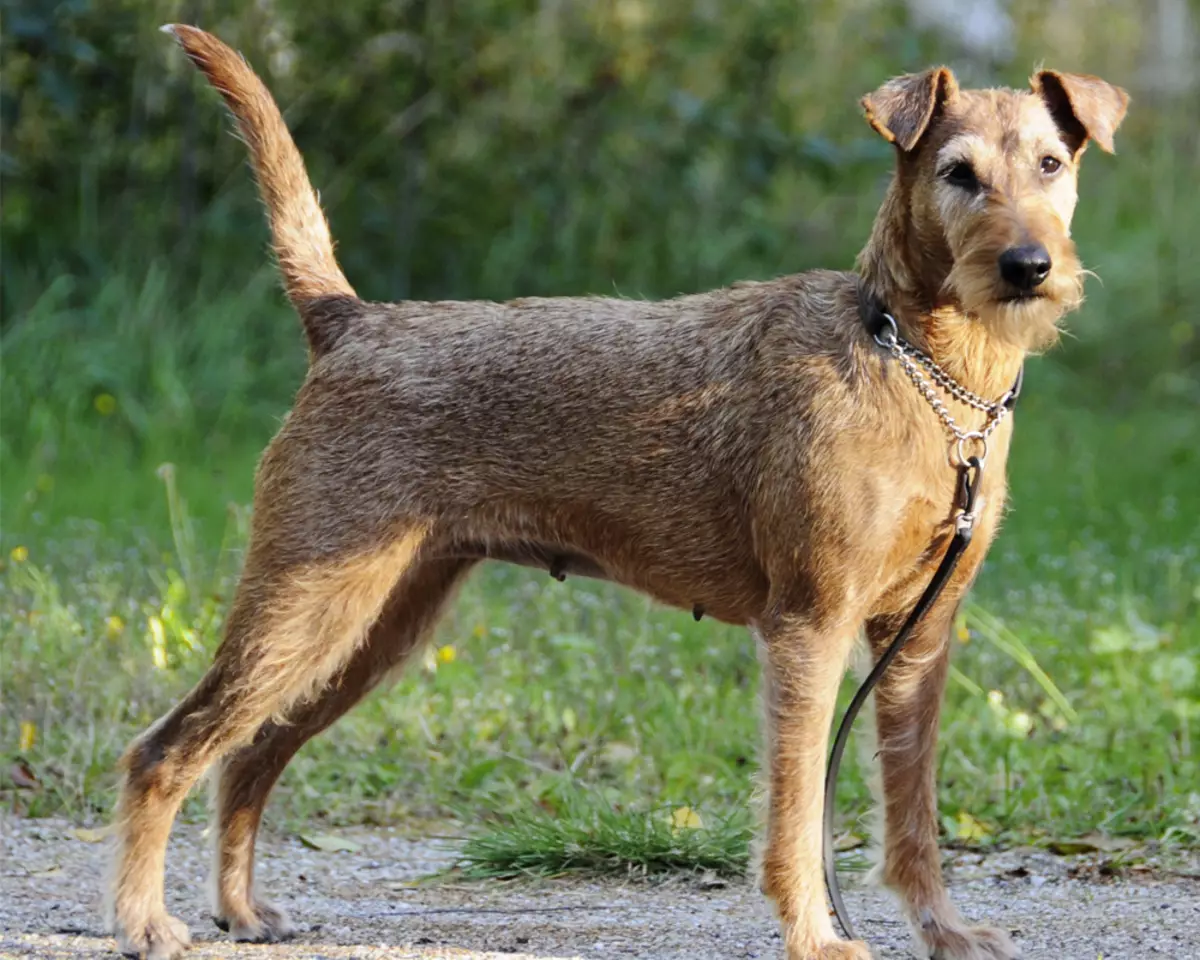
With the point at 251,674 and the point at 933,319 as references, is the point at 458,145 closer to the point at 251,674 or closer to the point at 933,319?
the point at 251,674

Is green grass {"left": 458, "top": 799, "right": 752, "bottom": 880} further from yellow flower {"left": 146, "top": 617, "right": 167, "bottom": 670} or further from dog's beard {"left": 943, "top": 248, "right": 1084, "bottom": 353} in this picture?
dog's beard {"left": 943, "top": 248, "right": 1084, "bottom": 353}

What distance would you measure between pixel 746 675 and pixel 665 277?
4.78m

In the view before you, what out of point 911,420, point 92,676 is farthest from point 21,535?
point 911,420

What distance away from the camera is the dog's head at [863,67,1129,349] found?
3.72 metres

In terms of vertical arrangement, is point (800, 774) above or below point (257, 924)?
above

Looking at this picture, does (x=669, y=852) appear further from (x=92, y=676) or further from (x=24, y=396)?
(x=24, y=396)

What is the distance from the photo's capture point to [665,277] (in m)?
10.8

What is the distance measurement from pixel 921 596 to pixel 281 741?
5.81ft

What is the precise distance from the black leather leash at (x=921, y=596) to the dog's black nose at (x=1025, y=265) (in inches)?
15.9

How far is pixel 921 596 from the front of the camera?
416cm

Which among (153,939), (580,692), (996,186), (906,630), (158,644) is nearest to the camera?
(996,186)

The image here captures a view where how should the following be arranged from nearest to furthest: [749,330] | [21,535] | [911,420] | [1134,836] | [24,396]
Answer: [911,420], [749,330], [1134,836], [21,535], [24,396]

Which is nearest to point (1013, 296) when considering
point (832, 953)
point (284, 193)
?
point (832, 953)

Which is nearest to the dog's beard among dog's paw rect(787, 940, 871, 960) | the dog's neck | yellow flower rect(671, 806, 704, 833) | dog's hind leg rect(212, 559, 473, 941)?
the dog's neck
